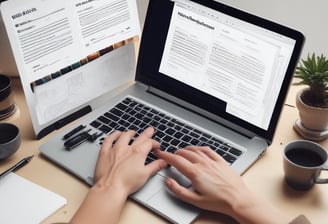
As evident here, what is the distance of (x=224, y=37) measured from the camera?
107 centimetres

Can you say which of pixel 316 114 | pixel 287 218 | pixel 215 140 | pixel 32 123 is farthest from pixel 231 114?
pixel 32 123

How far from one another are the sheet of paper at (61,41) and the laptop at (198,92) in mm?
68

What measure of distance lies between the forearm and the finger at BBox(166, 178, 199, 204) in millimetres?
90

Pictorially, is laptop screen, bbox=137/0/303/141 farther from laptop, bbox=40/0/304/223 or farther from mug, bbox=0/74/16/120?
mug, bbox=0/74/16/120

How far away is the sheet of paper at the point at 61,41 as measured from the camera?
1061mm

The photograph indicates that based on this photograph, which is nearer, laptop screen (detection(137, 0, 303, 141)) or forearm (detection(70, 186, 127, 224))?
forearm (detection(70, 186, 127, 224))

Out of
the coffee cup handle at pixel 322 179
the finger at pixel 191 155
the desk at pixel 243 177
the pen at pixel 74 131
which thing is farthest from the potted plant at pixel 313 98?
the pen at pixel 74 131

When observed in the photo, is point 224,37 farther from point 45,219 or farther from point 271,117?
point 45,219

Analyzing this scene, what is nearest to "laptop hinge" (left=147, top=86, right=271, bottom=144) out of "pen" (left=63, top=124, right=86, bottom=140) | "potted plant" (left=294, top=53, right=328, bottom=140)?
"potted plant" (left=294, top=53, right=328, bottom=140)

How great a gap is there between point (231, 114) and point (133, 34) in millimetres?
351

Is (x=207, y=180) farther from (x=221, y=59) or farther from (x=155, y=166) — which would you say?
(x=221, y=59)

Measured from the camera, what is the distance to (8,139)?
3.52 ft

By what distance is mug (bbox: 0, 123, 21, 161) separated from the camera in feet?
3.39

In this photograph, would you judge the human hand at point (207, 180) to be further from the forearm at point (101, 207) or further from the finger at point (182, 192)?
the forearm at point (101, 207)
